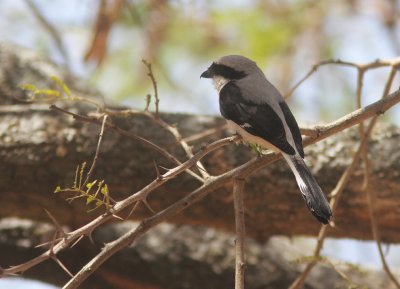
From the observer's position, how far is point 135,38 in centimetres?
756

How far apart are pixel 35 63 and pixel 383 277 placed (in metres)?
3.01

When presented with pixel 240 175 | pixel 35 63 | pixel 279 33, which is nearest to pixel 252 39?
pixel 279 33

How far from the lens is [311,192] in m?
2.58

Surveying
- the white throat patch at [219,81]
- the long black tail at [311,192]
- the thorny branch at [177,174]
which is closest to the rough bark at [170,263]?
the white throat patch at [219,81]

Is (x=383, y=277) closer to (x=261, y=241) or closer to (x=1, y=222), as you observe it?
(x=261, y=241)

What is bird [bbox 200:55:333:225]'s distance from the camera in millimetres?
2689

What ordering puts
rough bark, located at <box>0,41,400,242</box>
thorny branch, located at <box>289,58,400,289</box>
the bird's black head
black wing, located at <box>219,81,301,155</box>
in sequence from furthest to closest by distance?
rough bark, located at <box>0,41,400,242</box> → the bird's black head → thorny branch, located at <box>289,58,400,289</box> → black wing, located at <box>219,81,301,155</box>

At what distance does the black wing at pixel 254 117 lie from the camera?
2881 millimetres

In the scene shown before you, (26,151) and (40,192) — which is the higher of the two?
(26,151)

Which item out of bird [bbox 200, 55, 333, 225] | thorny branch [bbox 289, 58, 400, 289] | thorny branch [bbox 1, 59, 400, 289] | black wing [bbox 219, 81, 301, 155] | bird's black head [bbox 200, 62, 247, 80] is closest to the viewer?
thorny branch [bbox 1, 59, 400, 289]

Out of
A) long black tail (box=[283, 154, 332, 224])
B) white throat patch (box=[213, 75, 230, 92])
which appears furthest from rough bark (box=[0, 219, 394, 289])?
long black tail (box=[283, 154, 332, 224])

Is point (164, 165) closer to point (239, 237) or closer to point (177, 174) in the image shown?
point (177, 174)

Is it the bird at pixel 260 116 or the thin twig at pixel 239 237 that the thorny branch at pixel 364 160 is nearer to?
the bird at pixel 260 116

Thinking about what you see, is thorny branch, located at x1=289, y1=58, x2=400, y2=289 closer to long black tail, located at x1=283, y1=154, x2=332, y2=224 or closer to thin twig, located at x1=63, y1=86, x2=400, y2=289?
long black tail, located at x1=283, y1=154, x2=332, y2=224
